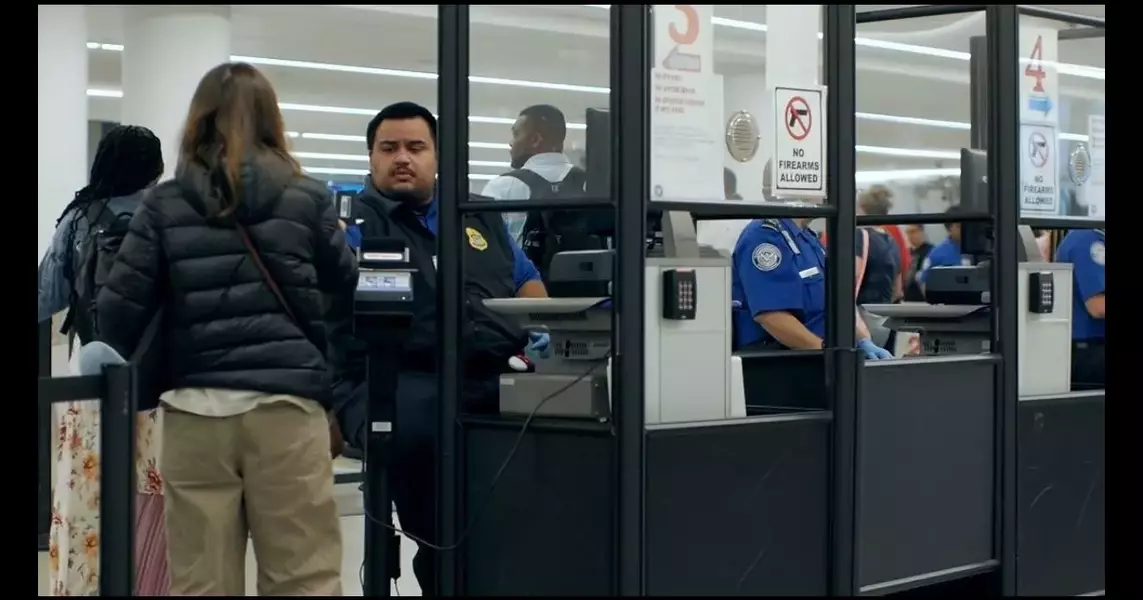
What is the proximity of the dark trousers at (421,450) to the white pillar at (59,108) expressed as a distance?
5.51 meters

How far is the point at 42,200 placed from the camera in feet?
27.9

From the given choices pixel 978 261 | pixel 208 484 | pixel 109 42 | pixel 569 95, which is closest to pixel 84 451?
pixel 208 484

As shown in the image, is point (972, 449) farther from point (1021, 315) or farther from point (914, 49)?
point (914, 49)

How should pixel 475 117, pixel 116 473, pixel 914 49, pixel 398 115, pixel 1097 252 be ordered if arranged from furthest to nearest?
pixel 475 117 < pixel 914 49 < pixel 1097 252 < pixel 398 115 < pixel 116 473

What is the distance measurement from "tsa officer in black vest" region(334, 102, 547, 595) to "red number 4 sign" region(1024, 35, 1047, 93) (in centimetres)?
169

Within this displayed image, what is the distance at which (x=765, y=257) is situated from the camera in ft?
13.7

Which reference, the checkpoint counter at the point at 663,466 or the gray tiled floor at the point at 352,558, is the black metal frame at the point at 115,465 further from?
the gray tiled floor at the point at 352,558

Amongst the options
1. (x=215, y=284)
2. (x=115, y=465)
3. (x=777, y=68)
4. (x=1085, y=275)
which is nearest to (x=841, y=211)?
(x=777, y=68)

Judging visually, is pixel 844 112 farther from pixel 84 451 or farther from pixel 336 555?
pixel 84 451

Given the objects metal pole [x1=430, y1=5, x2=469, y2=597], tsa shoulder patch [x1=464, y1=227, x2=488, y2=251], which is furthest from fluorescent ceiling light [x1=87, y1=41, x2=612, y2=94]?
metal pole [x1=430, y1=5, x2=469, y2=597]

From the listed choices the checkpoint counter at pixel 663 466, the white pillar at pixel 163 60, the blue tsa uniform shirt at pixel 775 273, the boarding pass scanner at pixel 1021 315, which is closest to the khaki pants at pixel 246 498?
the checkpoint counter at pixel 663 466

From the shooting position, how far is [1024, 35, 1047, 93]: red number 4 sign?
417 centimetres

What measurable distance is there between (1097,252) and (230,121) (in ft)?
9.90
